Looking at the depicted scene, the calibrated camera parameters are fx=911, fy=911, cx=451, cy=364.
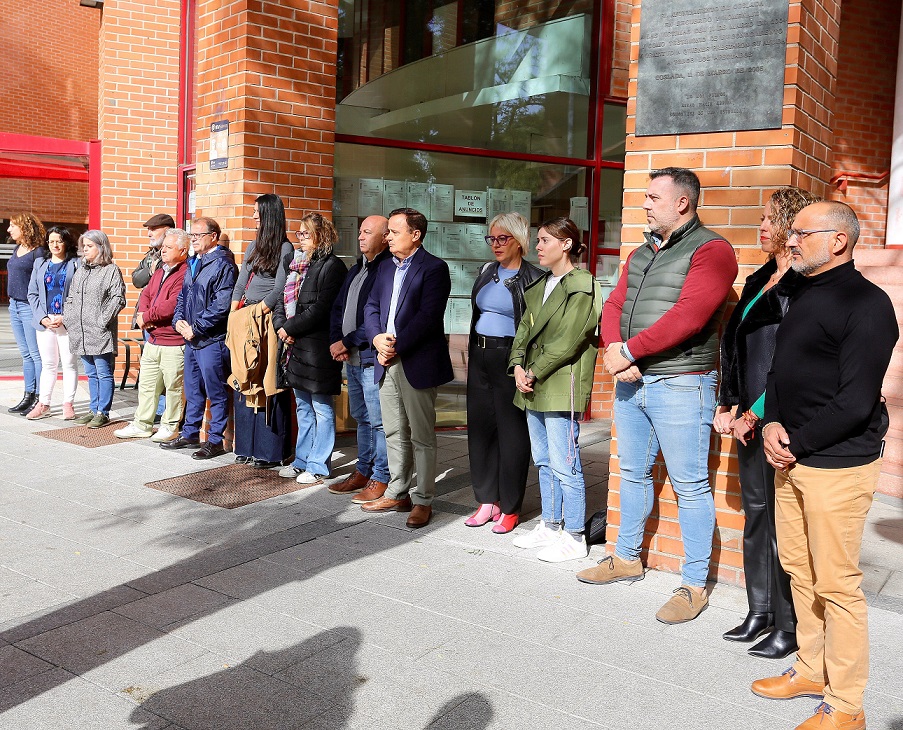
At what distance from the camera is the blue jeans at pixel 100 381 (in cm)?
874

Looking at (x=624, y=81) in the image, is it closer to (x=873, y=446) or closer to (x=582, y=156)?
(x=582, y=156)

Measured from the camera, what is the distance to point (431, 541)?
5.45m

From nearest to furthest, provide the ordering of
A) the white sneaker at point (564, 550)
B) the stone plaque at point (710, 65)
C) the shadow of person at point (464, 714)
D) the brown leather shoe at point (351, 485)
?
the shadow of person at point (464, 714), the stone plaque at point (710, 65), the white sneaker at point (564, 550), the brown leather shoe at point (351, 485)

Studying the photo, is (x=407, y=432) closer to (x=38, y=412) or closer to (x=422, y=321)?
(x=422, y=321)

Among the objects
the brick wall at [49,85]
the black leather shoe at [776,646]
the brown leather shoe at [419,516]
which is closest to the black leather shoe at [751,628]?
the black leather shoe at [776,646]

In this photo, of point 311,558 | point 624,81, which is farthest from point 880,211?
point 311,558

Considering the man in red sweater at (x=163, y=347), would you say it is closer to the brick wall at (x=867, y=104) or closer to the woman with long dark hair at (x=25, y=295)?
the woman with long dark hair at (x=25, y=295)

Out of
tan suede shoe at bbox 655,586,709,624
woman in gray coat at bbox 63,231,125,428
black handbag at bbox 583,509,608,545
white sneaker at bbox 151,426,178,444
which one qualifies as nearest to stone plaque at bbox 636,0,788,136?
black handbag at bbox 583,509,608,545

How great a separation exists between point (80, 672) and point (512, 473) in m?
2.82

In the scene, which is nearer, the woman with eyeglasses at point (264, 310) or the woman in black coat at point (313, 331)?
the woman in black coat at point (313, 331)

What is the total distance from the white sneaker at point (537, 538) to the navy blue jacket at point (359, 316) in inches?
63.1

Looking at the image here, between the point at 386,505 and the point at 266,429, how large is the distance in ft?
5.02

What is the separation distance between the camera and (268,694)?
3.48m

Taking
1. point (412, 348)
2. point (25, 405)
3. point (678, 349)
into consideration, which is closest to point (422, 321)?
point (412, 348)
